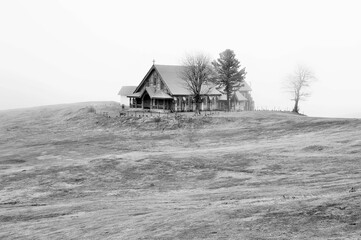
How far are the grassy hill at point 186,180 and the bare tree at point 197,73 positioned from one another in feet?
29.9

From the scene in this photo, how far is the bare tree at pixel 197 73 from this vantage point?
72250mm

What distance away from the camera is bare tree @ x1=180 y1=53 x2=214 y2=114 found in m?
72.2

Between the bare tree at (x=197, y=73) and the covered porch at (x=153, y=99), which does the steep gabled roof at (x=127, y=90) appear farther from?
the bare tree at (x=197, y=73)

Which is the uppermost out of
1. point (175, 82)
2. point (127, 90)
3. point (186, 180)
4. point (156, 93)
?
point (175, 82)

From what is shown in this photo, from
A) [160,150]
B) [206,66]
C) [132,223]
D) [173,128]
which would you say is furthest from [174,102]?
[132,223]

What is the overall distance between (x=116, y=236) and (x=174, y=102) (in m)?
60.5

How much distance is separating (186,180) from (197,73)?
43027 millimetres

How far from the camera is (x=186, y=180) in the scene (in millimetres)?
31797

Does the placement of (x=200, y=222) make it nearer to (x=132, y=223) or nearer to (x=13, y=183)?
(x=132, y=223)

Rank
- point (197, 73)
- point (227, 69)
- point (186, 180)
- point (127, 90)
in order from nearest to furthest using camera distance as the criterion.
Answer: point (186, 180) < point (197, 73) < point (227, 69) < point (127, 90)

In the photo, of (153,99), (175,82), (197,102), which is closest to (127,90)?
(153,99)

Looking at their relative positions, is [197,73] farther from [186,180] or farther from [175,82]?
[186,180]

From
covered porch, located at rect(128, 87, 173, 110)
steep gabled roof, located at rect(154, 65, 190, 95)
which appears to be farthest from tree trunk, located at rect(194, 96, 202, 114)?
covered porch, located at rect(128, 87, 173, 110)

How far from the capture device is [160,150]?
46.9m
